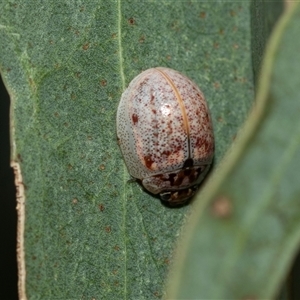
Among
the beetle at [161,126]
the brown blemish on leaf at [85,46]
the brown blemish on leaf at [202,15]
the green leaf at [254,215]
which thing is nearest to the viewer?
the green leaf at [254,215]

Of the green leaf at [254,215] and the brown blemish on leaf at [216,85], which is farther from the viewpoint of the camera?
the brown blemish on leaf at [216,85]

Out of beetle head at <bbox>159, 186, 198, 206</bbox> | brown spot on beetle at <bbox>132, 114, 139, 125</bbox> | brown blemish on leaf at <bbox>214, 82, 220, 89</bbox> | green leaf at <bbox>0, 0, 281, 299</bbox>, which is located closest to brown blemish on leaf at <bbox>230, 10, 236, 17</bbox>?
green leaf at <bbox>0, 0, 281, 299</bbox>

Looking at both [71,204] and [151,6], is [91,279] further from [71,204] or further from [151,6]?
[151,6]

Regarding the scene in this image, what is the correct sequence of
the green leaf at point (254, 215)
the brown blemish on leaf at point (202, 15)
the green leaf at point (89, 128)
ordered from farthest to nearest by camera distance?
the brown blemish on leaf at point (202, 15)
the green leaf at point (89, 128)
the green leaf at point (254, 215)

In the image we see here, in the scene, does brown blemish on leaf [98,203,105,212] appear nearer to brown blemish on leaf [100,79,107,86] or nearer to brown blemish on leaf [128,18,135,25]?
brown blemish on leaf [100,79,107,86]

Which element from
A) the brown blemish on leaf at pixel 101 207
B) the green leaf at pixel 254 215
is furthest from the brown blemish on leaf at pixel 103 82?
the green leaf at pixel 254 215

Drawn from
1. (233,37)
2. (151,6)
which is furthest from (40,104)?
(233,37)

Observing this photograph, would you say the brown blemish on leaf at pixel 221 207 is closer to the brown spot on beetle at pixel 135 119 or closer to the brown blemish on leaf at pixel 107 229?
the brown blemish on leaf at pixel 107 229

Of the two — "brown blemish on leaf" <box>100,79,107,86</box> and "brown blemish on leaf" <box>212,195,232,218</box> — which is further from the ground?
"brown blemish on leaf" <box>100,79,107,86</box>
